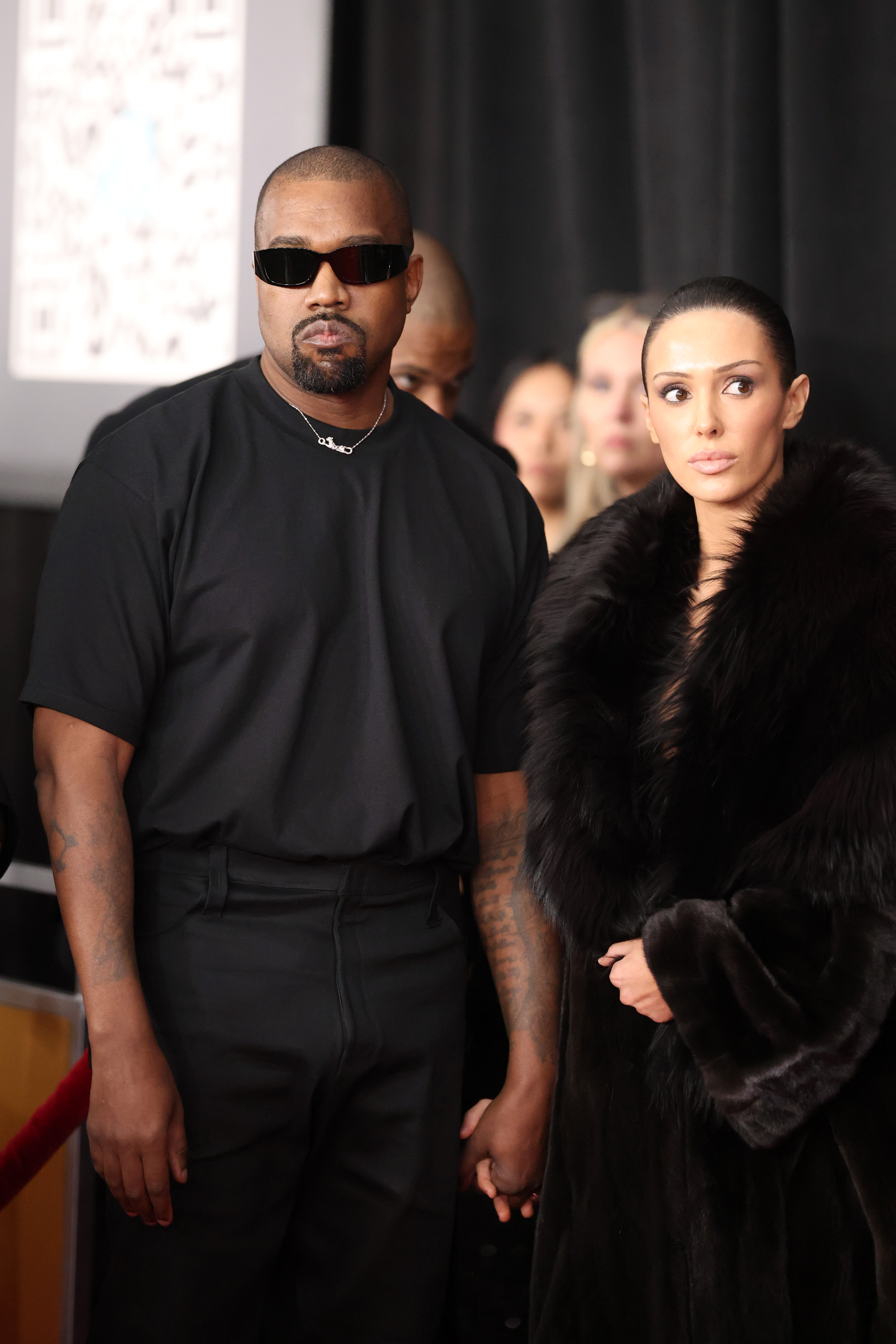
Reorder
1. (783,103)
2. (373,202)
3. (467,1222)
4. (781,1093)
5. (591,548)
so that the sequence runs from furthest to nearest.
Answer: (783,103) → (467,1222) → (591,548) → (373,202) → (781,1093)

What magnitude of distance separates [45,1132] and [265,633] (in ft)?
2.00

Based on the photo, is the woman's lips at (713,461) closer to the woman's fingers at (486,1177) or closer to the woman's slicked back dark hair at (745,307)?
the woman's slicked back dark hair at (745,307)

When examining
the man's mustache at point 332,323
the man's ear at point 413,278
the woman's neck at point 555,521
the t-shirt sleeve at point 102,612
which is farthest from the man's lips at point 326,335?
the woman's neck at point 555,521

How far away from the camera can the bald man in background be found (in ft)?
6.63

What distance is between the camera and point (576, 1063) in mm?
1379

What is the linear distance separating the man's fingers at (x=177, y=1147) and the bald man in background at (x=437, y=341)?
1.12 m

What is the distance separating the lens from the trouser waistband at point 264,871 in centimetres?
128

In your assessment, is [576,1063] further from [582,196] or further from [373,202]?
[582,196]

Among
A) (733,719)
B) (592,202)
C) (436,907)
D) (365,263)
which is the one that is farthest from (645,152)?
(436,907)

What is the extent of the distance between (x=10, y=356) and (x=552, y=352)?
107cm

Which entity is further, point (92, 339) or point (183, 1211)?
point (92, 339)

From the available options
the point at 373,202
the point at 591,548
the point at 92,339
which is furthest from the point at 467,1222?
the point at 92,339

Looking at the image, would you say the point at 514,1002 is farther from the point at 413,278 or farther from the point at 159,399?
the point at 159,399

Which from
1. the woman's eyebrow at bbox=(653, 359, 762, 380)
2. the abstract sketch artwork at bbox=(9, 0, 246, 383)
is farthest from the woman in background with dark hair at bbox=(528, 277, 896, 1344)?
the abstract sketch artwork at bbox=(9, 0, 246, 383)
